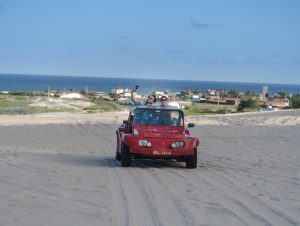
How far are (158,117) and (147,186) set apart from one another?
4.31 meters

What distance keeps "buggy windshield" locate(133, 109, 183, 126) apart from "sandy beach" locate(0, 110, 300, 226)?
3.26 ft

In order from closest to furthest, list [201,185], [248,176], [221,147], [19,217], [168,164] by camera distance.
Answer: [19,217] → [201,185] → [248,176] → [168,164] → [221,147]

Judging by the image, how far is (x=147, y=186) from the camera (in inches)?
450

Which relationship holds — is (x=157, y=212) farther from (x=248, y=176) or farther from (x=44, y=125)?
(x=44, y=125)

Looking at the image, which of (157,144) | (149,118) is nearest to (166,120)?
(149,118)

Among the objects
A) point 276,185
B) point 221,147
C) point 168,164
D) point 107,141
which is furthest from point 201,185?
point 107,141

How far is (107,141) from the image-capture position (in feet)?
76.8

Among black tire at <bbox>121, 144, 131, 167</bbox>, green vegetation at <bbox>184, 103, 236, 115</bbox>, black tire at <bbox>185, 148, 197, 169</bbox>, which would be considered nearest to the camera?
black tire at <bbox>121, 144, 131, 167</bbox>

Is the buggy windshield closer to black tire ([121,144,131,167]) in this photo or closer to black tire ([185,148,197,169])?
black tire ([121,144,131,167])

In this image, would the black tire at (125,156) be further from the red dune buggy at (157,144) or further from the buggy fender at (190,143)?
the buggy fender at (190,143)

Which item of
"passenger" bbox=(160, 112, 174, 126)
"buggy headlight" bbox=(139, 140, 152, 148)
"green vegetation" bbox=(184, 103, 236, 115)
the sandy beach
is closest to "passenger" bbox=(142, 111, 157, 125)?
"passenger" bbox=(160, 112, 174, 126)

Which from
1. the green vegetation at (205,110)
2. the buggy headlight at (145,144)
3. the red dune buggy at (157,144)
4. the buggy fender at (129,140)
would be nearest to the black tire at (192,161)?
the red dune buggy at (157,144)

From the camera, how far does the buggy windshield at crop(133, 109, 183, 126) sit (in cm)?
1546

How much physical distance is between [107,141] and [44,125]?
8.99m
